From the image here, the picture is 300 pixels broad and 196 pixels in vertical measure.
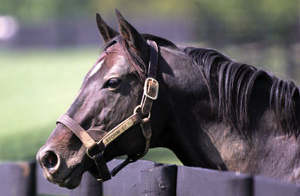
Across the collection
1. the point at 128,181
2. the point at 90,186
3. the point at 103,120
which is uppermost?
the point at 103,120

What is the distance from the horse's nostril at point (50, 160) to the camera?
360 centimetres

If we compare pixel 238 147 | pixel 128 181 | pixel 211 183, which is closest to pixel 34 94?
pixel 128 181

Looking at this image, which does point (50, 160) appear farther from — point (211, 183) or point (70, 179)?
point (211, 183)

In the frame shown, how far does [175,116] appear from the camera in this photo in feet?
12.4

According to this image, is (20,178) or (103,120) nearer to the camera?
(103,120)

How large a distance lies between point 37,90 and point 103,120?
24.1m

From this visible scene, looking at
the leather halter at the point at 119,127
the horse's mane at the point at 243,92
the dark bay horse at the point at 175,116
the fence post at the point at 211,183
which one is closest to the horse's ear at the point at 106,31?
the dark bay horse at the point at 175,116

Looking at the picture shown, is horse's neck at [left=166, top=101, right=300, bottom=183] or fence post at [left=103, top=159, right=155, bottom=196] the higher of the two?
horse's neck at [left=166, top=101, right=300, bottom=183]

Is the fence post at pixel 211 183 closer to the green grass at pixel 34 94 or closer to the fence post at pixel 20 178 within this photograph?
the fence post at pixel 20 178

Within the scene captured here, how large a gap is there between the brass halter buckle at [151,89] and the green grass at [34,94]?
24.0 feet

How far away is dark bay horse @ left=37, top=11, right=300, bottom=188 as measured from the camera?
11.9 ft

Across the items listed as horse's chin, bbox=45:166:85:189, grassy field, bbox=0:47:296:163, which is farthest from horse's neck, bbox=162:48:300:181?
grassy field, bbox=0:47:296:163

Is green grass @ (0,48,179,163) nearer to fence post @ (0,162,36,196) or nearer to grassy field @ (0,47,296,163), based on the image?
grassy field @ (0,47,296,163)

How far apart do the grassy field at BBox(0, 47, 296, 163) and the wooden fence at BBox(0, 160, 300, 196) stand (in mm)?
5928
